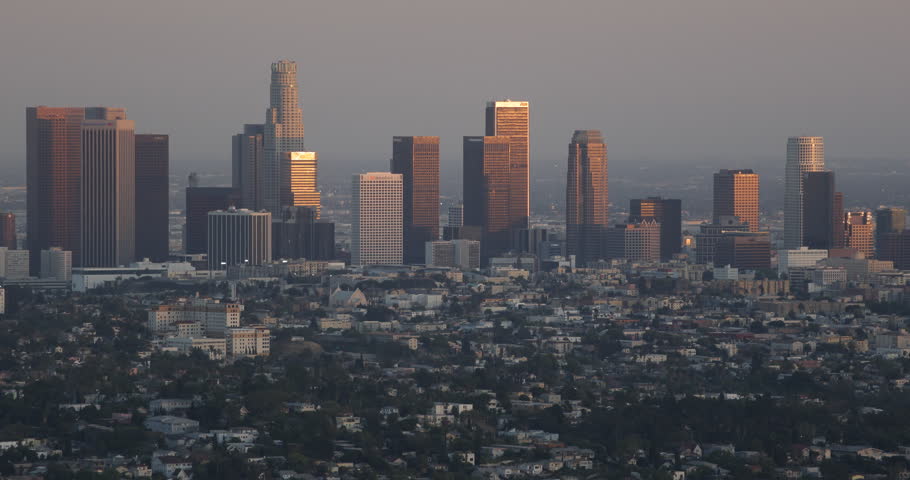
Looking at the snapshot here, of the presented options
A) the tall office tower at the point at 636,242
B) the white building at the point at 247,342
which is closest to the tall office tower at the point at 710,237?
the tall office tower at the point at 636,242

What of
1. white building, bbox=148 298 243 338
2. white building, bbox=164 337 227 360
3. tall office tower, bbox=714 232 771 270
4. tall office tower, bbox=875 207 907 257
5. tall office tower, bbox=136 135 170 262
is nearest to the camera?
white building, bbox=164 337 227 360

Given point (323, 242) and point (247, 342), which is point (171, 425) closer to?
point (247, 342)

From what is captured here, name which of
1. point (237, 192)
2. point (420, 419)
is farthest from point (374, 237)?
point (420, 419)

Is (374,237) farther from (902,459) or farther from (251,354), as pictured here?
(902,459)

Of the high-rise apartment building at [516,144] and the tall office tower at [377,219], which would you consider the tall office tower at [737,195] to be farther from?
the tall office tower at [377,219]

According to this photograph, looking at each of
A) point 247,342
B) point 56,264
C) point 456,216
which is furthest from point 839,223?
point 247,342

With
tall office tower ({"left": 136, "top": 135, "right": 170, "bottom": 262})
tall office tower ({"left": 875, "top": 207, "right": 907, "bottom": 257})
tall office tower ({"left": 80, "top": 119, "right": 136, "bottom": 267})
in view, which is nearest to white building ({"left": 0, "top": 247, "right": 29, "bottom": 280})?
tall office tower ({"left": 80, "top": 119, "right": 136, "bottom": 267})

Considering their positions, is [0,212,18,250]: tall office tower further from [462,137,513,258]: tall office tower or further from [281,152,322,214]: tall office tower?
[462,137,513,258]: tall office tower
